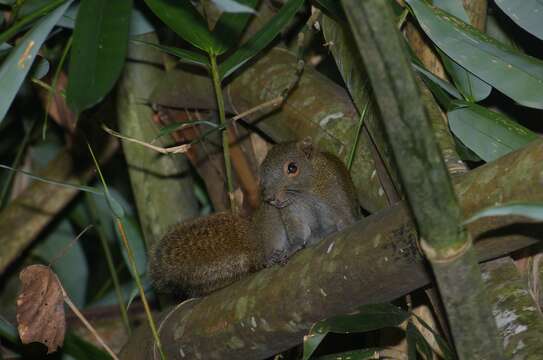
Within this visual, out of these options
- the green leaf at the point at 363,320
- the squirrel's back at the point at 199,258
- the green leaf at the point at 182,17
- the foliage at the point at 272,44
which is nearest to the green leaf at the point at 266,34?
the foliage at the point at 272,44

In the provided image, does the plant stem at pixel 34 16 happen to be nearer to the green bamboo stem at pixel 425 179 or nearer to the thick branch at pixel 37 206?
the green bamboo stem at pixel 425 179

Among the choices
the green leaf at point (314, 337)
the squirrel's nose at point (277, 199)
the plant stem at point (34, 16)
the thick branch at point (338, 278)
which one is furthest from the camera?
the squirrel's nose at point (277, 199)

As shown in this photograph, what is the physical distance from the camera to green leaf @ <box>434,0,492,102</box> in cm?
213

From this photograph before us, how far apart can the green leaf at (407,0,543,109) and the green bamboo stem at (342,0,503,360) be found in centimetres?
79

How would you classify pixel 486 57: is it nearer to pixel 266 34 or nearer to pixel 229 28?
pixel 266 34

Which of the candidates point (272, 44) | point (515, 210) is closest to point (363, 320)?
point (515, 210)

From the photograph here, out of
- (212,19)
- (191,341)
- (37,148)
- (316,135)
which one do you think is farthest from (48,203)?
(191,341)

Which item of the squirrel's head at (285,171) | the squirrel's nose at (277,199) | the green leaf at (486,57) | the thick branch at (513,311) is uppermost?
the green leaf at (486,57)

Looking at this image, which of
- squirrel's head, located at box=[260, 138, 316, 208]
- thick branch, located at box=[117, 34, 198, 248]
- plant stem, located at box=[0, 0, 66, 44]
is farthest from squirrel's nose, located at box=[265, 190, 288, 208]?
plant stem, located at box=[0, 0, 66, 44]

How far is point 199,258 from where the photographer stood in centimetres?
233

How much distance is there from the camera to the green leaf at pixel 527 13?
6.80 ft

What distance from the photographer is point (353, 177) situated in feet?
7.93

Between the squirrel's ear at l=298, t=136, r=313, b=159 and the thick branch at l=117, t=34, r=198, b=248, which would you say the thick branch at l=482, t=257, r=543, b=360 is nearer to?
the squirrel's ear at l=298, t=136, r=313, b=159

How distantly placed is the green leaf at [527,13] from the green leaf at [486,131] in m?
0.24
